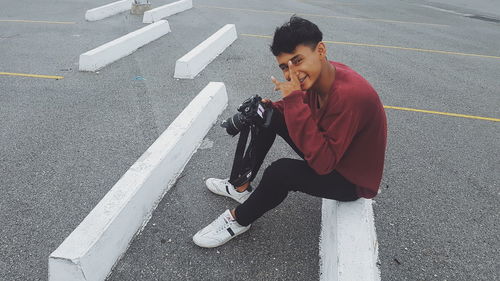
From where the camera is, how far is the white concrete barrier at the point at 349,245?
→ 1.85 metres

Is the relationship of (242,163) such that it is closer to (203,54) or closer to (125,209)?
(125,209)

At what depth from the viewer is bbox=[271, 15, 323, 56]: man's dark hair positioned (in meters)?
1.84

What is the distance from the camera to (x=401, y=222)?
258 cm

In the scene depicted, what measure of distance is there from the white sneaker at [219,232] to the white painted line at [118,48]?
403 cm

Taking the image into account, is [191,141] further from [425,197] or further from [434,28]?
[434,28]

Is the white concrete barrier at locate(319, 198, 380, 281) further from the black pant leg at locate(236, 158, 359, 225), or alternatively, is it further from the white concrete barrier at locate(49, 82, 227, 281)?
the white concrete barrier at locate(49, 82, 227, 281)

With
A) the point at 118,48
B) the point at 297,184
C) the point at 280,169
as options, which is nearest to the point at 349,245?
the point at 297,184

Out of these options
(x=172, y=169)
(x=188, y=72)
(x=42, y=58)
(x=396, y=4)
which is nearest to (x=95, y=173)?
(x=172, y=169)

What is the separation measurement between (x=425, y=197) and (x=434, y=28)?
29.4 ft

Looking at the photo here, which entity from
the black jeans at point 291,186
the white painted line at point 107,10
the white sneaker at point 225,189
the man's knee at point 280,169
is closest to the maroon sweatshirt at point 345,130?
the black jeans at point 291,186

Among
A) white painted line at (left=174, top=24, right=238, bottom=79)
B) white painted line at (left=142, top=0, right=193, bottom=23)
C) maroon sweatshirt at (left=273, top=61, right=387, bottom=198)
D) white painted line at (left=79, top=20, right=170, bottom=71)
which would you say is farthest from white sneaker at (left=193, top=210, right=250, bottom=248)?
white painted line at (left=142, top=0, right=193, bottom=23)

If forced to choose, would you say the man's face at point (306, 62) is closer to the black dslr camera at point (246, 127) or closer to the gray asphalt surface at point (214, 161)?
the black dslr camera at point (246, 127)

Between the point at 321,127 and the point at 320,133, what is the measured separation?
166 mm

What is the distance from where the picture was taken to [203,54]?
18.3 ft
